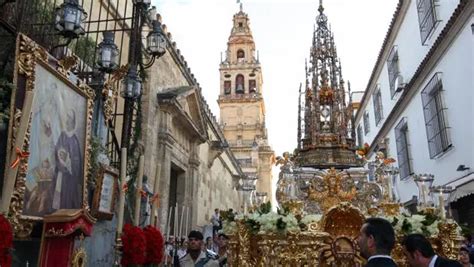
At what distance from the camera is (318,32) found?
8.52m

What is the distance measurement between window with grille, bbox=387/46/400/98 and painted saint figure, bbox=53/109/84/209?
485 inches

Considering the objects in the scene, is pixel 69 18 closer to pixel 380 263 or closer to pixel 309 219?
pixel 309 219

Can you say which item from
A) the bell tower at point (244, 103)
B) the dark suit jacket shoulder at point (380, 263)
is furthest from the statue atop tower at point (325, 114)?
the bell tower at point (244, 103)

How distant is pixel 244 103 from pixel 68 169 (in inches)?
1320

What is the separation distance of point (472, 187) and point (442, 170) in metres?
1.94

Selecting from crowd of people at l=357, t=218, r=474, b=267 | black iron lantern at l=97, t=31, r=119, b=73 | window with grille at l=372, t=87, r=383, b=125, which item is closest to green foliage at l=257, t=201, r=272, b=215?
crowd of people at l=357, t=218, r=474, b=267

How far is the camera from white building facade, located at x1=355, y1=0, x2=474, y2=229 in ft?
28.9

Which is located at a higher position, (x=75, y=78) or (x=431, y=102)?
(x=431, y=102)

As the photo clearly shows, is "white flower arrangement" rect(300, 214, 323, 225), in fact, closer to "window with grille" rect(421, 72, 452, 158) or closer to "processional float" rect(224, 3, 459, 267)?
"processional float" rect(224, 3, 459, 267)

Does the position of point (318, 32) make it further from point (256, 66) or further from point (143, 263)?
point (256, 66)

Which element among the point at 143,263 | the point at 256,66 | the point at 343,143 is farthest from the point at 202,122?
the point at 256,66

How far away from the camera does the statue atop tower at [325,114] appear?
701 centimetres

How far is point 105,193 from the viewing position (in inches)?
214

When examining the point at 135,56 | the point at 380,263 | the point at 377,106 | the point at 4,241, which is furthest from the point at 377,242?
the point at 377,106
